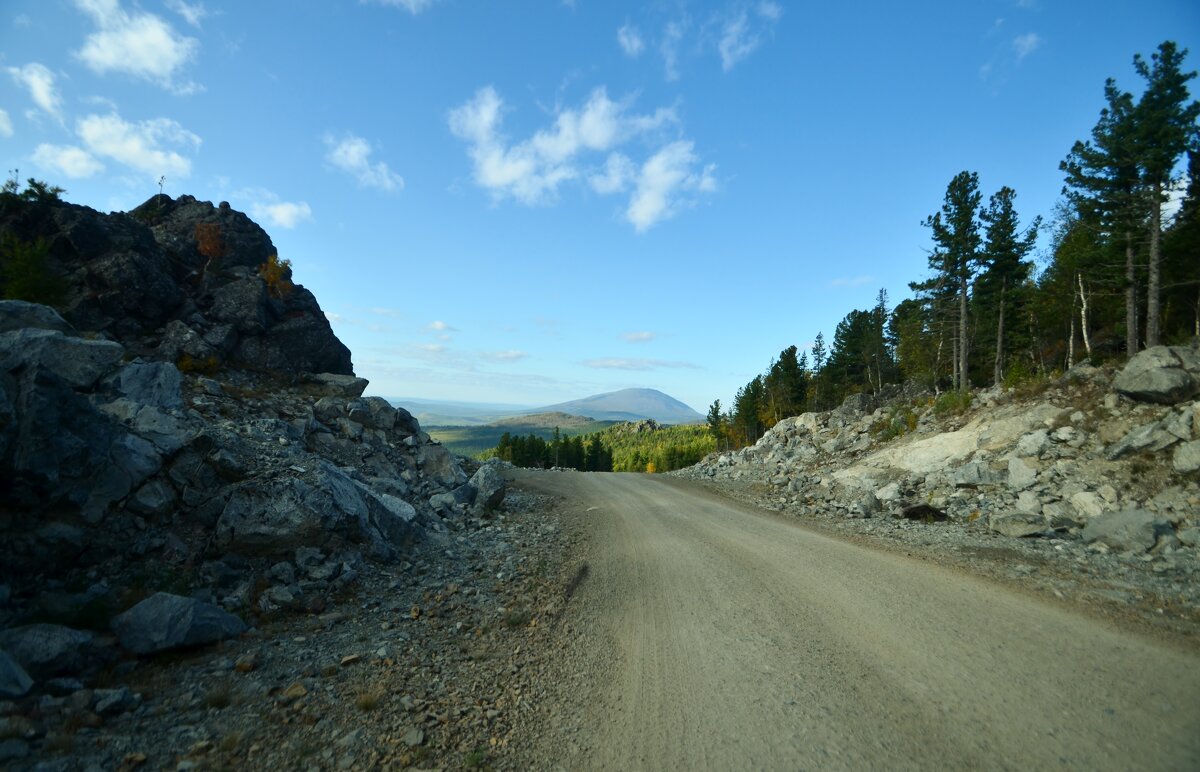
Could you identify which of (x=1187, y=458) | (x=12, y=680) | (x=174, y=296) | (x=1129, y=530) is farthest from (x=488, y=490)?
(x=174, y=296)

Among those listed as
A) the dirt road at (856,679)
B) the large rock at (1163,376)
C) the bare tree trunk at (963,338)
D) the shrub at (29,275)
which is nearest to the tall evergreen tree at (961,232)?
the bare tree trunk at (963,338)

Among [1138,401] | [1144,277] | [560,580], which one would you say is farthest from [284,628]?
[1144,277]

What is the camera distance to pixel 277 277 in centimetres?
3111

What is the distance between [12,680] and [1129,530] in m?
17.7

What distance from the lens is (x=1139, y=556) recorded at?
32.1ft

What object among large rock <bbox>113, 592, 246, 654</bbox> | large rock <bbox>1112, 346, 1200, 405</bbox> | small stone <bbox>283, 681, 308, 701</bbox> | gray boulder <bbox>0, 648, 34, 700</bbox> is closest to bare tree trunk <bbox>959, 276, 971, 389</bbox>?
large rock <bbox>1112, 346, 1200, 405</bbox>

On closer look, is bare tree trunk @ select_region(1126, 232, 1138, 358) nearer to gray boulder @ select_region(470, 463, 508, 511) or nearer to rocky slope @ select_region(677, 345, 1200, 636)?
rocky slope @ select_region(677, 345, 1200, 636)

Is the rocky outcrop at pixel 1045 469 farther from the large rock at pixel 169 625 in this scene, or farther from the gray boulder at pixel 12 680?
the gray boulder at pixel 12 680

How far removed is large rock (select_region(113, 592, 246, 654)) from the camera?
552 cm

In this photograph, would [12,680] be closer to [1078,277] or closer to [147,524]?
[147,524]

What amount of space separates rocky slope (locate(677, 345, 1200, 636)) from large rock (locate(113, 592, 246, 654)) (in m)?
12.1

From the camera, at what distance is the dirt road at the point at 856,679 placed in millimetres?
4070

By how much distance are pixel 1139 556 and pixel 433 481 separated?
1853cm

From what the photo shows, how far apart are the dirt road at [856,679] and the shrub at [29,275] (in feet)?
86.8
